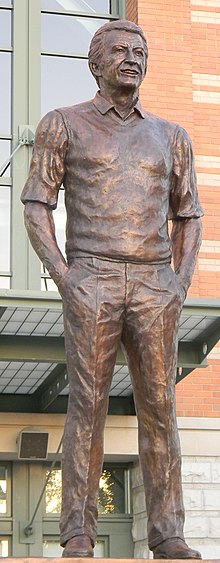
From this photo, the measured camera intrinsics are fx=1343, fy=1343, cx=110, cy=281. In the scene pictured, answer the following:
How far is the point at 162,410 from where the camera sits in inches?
268

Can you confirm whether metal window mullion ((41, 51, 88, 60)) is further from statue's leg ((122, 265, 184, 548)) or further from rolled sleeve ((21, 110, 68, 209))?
statue's leg ((122, 265, 184, 548))

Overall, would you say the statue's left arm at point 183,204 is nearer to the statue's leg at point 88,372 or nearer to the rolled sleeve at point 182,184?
the rolled sleeve at point 182,184

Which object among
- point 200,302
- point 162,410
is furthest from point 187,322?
point 162,410

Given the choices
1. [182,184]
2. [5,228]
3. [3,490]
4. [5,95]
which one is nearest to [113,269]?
[182,184]

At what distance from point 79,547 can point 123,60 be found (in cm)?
249

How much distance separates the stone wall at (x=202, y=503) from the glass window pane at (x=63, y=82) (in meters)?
4.96

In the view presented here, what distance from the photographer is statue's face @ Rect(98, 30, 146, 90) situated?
6.96 meters

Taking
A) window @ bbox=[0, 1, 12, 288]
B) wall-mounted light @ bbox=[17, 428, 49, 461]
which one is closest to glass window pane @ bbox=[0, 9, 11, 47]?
window @ bbox=[0, 1, 12, 288]

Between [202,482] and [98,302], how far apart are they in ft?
32.0

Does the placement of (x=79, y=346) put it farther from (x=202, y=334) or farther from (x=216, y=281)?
(x=216, y=281)

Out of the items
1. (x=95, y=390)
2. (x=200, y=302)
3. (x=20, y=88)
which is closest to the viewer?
(x=95, y=390)

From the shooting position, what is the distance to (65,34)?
699 inches

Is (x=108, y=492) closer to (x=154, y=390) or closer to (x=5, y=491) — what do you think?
(x=5, y=491)

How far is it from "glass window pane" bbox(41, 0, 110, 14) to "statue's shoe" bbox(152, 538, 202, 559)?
12113 mm
